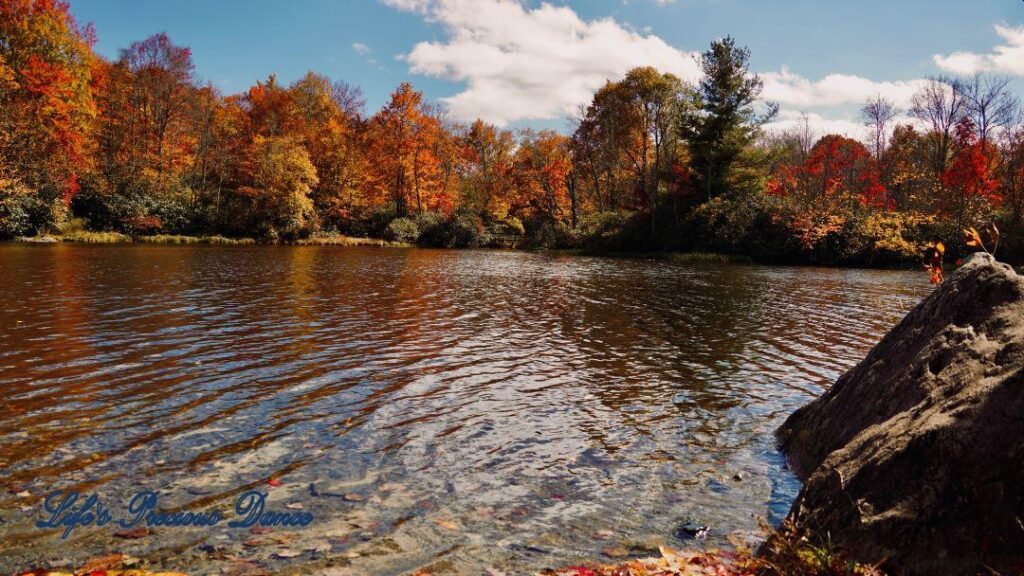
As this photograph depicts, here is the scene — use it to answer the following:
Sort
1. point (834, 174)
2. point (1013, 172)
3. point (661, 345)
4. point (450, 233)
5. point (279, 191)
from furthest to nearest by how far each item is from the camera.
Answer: point (834, 174) → point (450, 233) → point (279, 191) → point (1013, 172) → point (661, 345)

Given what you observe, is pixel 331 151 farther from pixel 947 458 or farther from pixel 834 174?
pixel 947 458

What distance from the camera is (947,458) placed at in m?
3.34

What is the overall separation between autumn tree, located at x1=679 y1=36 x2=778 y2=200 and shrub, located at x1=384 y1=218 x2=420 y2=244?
90.3 ft

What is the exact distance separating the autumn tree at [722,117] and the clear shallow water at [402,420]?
29585 millimetres

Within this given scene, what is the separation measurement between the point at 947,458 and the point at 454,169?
240 feet

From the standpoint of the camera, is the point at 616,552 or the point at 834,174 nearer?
the point at 616,552

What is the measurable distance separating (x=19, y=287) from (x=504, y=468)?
59.6ft

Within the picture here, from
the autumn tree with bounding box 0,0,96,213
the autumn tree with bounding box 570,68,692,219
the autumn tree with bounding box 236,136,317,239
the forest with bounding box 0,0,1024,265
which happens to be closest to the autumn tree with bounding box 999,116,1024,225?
the forest with bounding box 0,0,1024,265

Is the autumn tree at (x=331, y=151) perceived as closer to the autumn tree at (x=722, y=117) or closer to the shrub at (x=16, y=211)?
the shrub at (x=16, y=211)

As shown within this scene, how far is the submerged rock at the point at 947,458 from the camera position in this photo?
10.1ft

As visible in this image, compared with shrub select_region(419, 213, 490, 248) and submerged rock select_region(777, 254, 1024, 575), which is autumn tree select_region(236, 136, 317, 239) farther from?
submerged rock select_region(777, 254, 1024, 575)

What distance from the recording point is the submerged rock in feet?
10.1

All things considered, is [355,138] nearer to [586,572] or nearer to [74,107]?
[74,107]

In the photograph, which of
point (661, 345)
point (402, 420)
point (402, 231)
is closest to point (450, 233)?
point (402, 231)
